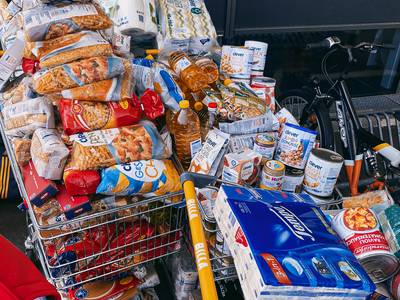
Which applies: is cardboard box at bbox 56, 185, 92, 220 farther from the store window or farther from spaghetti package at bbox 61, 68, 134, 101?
the store window

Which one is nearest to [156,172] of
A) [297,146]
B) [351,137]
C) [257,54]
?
[297,146]

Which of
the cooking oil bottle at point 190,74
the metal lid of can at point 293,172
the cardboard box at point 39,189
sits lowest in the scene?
the metal lid of can at point 293,172

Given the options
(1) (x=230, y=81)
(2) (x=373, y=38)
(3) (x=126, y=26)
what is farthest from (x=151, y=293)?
(2) (x=373, y=38)

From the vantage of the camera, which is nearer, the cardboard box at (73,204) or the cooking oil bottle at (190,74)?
the cardboard box at (73,204)

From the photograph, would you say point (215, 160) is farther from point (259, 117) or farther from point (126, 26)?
point (126, 26)

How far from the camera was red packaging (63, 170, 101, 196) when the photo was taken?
1293 millimetres

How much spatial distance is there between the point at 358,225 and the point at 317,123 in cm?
190

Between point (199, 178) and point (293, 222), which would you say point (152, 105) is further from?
point (293, 222)

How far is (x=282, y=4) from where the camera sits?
346 cm

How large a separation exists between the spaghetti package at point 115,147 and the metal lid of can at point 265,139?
15.1 inches

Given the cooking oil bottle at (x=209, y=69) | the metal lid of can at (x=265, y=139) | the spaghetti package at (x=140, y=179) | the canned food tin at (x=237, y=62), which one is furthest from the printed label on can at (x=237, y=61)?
the spaghetti package at (x=140, y=179)

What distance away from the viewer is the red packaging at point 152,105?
1554 mm

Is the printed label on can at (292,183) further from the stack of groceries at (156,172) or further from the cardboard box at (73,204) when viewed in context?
the cardboard box at (73,204)

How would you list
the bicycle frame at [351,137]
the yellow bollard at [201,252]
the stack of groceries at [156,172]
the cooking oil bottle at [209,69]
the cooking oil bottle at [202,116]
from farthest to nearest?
the bicycle frame at [351,137], the cooking oil bottle at [209,69], the cooking oil bottle at [202,116], the stack of groceries at [156,172], the yellow bollard at [201,252]
